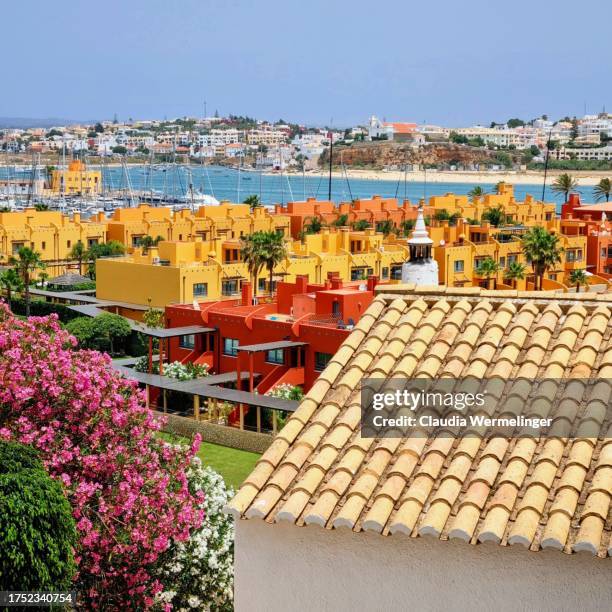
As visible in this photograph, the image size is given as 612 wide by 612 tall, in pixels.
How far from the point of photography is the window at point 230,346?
44.4 m

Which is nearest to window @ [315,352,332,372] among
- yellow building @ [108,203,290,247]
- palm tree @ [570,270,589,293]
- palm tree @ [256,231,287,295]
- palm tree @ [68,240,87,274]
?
palm tree @ [256,231,287,295]

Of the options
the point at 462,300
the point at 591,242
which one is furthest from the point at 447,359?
the point at 591,242

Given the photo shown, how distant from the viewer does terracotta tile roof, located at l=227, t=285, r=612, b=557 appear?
8.03 meters

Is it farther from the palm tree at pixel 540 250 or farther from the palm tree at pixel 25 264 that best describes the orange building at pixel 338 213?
the palm tree at pixel 25 264

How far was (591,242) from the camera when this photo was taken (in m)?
70.9

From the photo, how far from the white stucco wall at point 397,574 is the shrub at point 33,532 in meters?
4.22

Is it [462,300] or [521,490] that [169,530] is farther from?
[521,490]

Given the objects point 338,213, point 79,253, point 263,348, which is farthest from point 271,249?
point 338,213

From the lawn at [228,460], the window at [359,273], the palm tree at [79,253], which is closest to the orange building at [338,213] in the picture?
the palm tree at [79,253]

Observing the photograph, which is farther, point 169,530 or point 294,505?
point 169,530

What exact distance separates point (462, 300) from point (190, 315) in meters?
35.6

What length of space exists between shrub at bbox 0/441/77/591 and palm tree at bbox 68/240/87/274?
191ft

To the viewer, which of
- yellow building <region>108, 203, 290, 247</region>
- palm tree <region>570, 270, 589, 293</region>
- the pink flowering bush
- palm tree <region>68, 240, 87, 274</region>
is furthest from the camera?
yellow building <region>108, 203, 290, 247</region>

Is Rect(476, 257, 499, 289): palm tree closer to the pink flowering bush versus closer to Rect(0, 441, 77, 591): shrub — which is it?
the pink flowering bush
